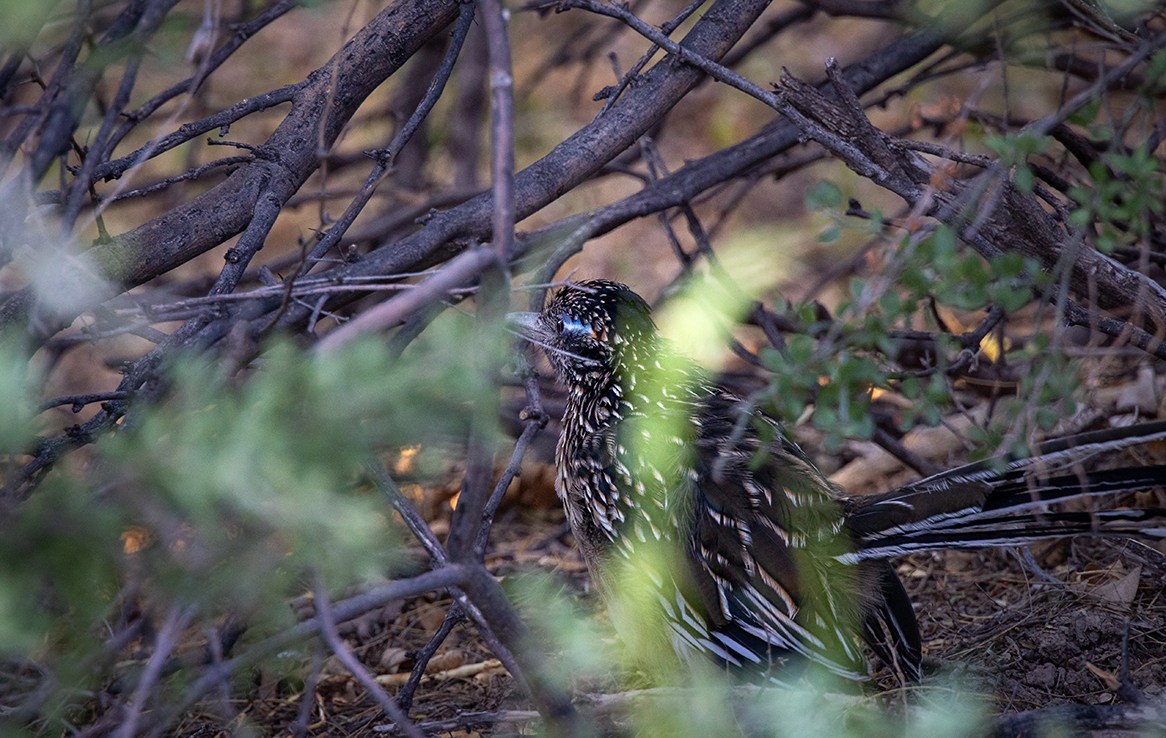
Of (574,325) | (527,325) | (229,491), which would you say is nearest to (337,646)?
(229,491)

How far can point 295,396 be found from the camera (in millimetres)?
1814

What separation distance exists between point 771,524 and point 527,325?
48.9 inches

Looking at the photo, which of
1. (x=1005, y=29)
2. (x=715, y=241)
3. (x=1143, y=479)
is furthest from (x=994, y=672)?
(x=715, y=241)

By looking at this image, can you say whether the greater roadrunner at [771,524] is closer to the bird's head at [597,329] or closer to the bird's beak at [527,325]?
the bird's beak at [527,325]

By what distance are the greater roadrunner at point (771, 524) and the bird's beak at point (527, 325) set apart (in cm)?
2

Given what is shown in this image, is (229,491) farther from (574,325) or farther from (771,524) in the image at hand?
(574,325)

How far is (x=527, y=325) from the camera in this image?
3.57m

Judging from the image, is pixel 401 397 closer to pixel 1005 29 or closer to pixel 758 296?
pixel 1005 29

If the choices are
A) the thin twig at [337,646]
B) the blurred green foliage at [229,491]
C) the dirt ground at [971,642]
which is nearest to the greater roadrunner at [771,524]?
the dirt ground at [971,642]

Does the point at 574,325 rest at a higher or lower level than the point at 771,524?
higher

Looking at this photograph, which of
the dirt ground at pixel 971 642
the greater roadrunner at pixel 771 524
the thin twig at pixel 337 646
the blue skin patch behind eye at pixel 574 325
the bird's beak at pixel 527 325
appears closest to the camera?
the thin twig at pixel 337 646

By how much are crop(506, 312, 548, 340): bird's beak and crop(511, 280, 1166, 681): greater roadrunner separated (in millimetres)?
21

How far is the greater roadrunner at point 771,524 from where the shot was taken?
2.60m

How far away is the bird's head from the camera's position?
362cm
